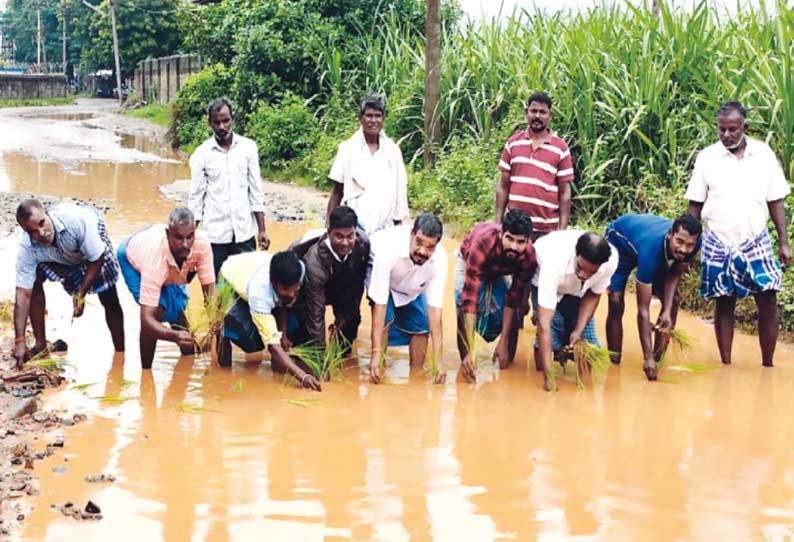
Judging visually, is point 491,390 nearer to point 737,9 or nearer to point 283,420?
point 283,420

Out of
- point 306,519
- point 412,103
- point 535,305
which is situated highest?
point 412,103

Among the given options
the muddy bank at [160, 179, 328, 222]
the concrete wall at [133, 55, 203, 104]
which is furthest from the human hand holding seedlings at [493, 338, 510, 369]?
the concrete wall at [133, 55, 203, 104]

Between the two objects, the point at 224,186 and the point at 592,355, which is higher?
the point at 224,186

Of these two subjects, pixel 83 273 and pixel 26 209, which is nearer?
pixel 26 209

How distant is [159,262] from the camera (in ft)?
18.2

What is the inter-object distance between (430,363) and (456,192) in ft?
17.3

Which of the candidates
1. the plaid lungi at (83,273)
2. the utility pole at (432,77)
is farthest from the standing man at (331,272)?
the utility pole at (432,77)

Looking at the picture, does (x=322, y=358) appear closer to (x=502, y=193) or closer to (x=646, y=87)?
(x=502, y=193)

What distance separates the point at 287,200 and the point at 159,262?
7660 mm

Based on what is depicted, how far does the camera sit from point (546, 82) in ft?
33.7

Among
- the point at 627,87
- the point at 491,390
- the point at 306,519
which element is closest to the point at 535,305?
the point at 491,390

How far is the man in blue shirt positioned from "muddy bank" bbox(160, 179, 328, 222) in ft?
17.8

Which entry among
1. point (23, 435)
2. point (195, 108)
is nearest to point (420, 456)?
point (23, 435)

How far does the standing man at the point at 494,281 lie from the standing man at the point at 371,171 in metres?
0.65
